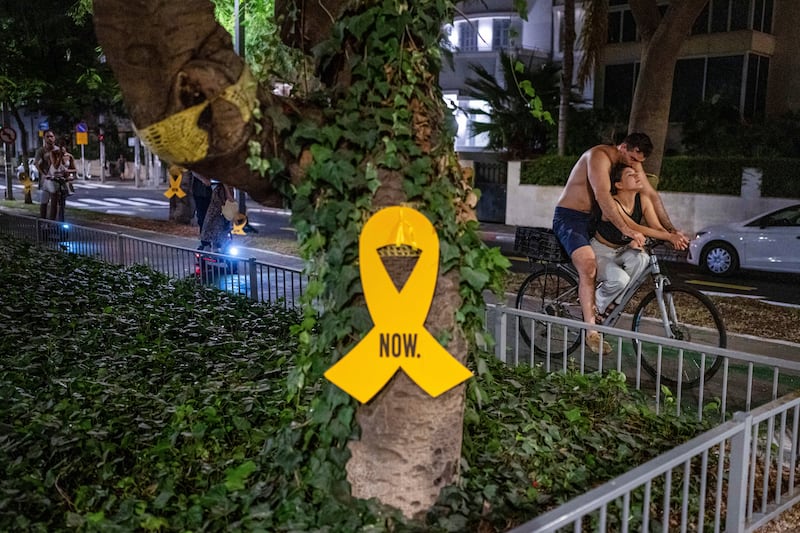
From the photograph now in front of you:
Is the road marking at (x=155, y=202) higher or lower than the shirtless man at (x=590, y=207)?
lower

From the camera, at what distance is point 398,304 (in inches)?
137

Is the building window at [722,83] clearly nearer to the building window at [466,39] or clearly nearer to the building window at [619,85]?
the building window at [619,85]

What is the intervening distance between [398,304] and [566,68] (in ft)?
64.3

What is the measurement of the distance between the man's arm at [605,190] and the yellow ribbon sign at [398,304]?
150 inches

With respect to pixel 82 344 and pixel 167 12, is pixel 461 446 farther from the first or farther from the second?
pixel 82 344

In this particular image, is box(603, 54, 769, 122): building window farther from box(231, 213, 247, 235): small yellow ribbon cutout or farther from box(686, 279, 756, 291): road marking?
box(231, 213, 247, 235): small yellow ribbon cutout

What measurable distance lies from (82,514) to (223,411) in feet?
4.43

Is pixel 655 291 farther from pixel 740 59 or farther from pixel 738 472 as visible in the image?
pixel 740 59

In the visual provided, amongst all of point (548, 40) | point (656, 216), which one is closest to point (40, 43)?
point (548, 40)

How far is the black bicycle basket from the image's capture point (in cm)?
754

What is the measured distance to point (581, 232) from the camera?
23.8ft

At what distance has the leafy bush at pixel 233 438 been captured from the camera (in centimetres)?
358

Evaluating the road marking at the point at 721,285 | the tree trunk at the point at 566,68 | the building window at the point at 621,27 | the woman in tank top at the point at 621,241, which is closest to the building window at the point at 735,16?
the building window at the point at 621,27

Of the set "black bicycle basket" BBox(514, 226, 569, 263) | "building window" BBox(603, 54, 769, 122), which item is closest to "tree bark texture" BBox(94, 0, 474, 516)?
"black bicycle basket" BBox(514, 226, 569, 263)
